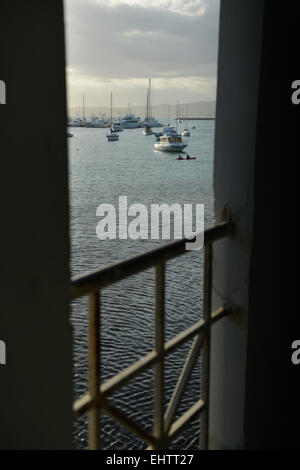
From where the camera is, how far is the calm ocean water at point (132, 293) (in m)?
8.84

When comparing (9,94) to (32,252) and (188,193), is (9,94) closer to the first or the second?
(32,252)

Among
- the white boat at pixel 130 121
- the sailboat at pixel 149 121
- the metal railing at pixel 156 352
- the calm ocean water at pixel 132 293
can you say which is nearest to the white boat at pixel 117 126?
the white boat at pixel 130 121

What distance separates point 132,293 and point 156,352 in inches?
467

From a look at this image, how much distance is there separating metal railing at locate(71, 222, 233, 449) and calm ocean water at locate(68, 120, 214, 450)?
0.22 meters

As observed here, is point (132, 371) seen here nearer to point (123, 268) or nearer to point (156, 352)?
point (156, 352)

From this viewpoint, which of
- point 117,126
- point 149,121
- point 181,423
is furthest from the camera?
point 149,121

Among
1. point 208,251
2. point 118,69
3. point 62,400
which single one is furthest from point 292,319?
point 118,69

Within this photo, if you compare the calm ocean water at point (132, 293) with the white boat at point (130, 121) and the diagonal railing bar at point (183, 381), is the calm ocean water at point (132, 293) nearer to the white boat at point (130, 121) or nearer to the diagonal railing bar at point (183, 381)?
the diagonal railing bar at point (183, 381)

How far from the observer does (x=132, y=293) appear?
1295cm

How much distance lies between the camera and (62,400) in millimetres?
782

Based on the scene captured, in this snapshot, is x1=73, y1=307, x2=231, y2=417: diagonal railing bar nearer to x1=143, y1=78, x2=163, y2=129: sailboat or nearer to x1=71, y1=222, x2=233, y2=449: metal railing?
x1=71, y1=222, x2=233, y2=449: metal railing

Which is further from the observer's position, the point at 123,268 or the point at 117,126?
the point at 117,126

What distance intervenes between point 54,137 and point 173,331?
10.1 meters

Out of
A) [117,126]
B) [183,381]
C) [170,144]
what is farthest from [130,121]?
[183,381]
